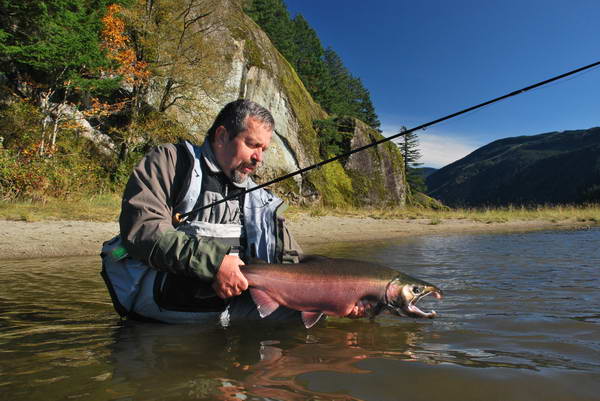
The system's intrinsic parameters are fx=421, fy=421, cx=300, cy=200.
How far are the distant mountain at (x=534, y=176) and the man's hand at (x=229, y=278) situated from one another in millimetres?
86925

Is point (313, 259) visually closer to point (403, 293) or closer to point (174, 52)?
point (403, 293)

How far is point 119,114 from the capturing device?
20750mm

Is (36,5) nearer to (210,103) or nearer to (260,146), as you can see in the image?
(210,103)

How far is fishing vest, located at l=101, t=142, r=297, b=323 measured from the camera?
324 cm

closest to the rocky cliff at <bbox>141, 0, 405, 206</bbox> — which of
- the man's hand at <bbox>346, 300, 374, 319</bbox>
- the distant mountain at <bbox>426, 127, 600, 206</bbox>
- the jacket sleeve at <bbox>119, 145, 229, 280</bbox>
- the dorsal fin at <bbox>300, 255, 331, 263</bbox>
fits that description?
the jacket sleeve at <bbox>119, 145, 229, 280</bbox>

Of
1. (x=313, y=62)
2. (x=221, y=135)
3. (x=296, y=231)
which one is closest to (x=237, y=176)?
(x=221, y=135)

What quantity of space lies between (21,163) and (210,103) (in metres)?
11.1

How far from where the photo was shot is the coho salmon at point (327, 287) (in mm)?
2971

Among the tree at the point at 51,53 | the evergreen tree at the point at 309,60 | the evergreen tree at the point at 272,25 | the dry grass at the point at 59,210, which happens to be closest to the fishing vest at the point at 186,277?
the dry grass at the point at 59,210

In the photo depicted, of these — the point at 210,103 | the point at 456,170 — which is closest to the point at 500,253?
the point at 210,103

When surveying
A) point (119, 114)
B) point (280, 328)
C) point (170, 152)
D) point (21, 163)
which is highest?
point (119, 114)

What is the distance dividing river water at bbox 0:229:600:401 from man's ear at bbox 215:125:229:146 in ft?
4.96

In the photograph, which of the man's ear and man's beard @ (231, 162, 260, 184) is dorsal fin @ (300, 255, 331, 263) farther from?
the man's ear

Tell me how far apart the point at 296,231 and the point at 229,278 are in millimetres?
11027
